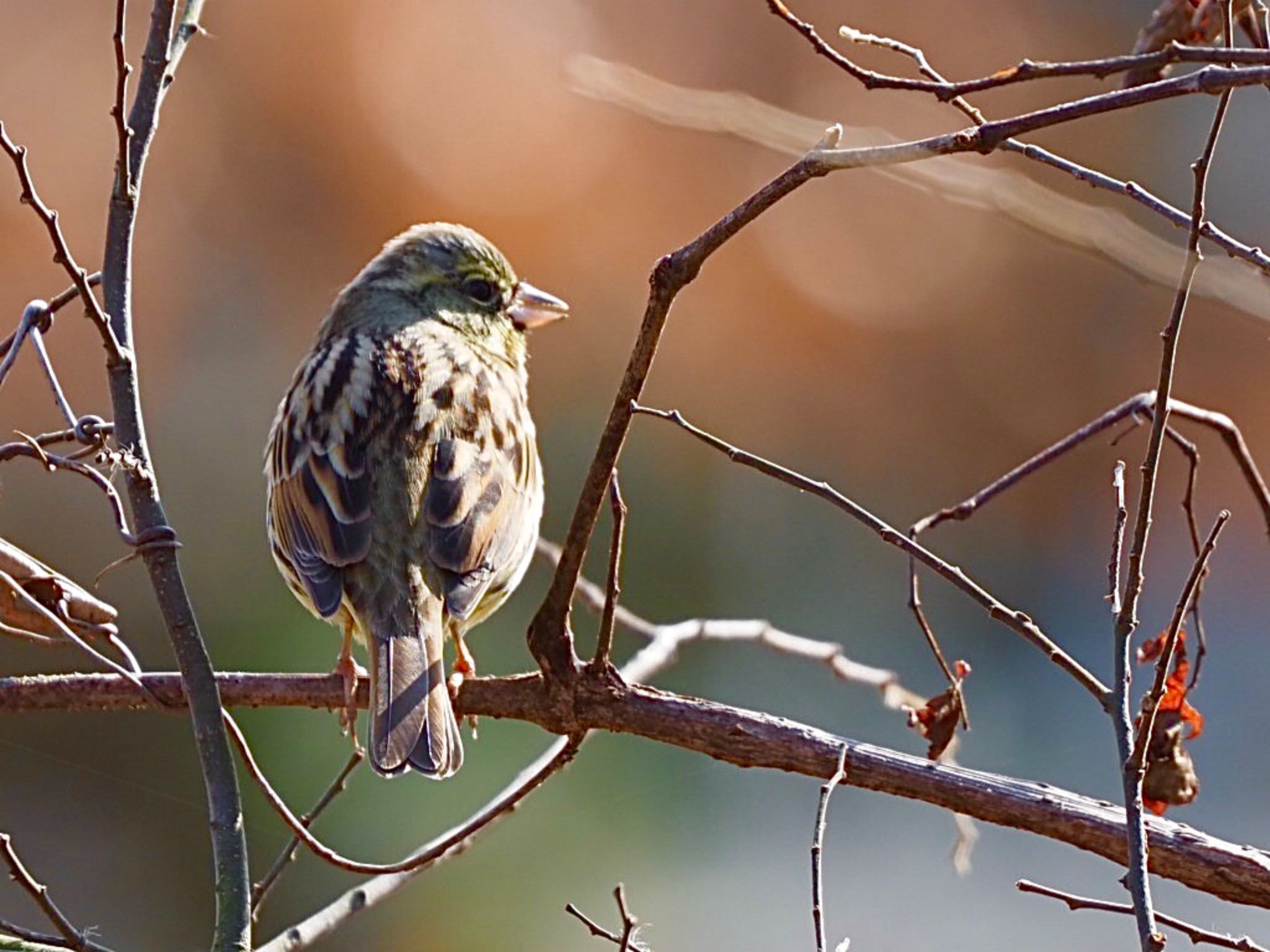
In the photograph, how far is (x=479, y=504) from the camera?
3412mm

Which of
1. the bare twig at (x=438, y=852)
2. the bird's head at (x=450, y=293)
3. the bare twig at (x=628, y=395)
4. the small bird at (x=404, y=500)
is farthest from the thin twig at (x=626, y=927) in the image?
the bird's head at (x=450, y=293)

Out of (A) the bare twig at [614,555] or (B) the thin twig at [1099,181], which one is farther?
(A) the bare twig at [614,555]

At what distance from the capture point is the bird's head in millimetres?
4090

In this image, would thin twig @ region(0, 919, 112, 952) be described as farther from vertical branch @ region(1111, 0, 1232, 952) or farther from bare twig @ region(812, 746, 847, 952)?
vertical branch @ region(1111, 0, 1232, 952)

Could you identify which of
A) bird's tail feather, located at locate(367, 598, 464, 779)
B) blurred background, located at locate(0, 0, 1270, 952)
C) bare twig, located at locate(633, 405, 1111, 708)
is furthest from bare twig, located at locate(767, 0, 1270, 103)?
blurred background, located at locate(0, 0, 1270, 952)

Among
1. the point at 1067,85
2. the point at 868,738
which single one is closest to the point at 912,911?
the point at 868,738

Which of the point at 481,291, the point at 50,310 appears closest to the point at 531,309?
the point at 481,291

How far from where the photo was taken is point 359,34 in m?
7.13

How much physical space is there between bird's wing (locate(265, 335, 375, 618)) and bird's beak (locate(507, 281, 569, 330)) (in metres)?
0.51

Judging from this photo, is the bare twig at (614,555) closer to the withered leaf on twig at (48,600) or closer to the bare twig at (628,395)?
the bare twig at (628,395)

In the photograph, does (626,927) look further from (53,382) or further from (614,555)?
(53,382)

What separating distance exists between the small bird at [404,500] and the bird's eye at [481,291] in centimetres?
12

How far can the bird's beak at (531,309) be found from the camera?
425cm

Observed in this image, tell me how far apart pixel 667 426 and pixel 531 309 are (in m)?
3.50
